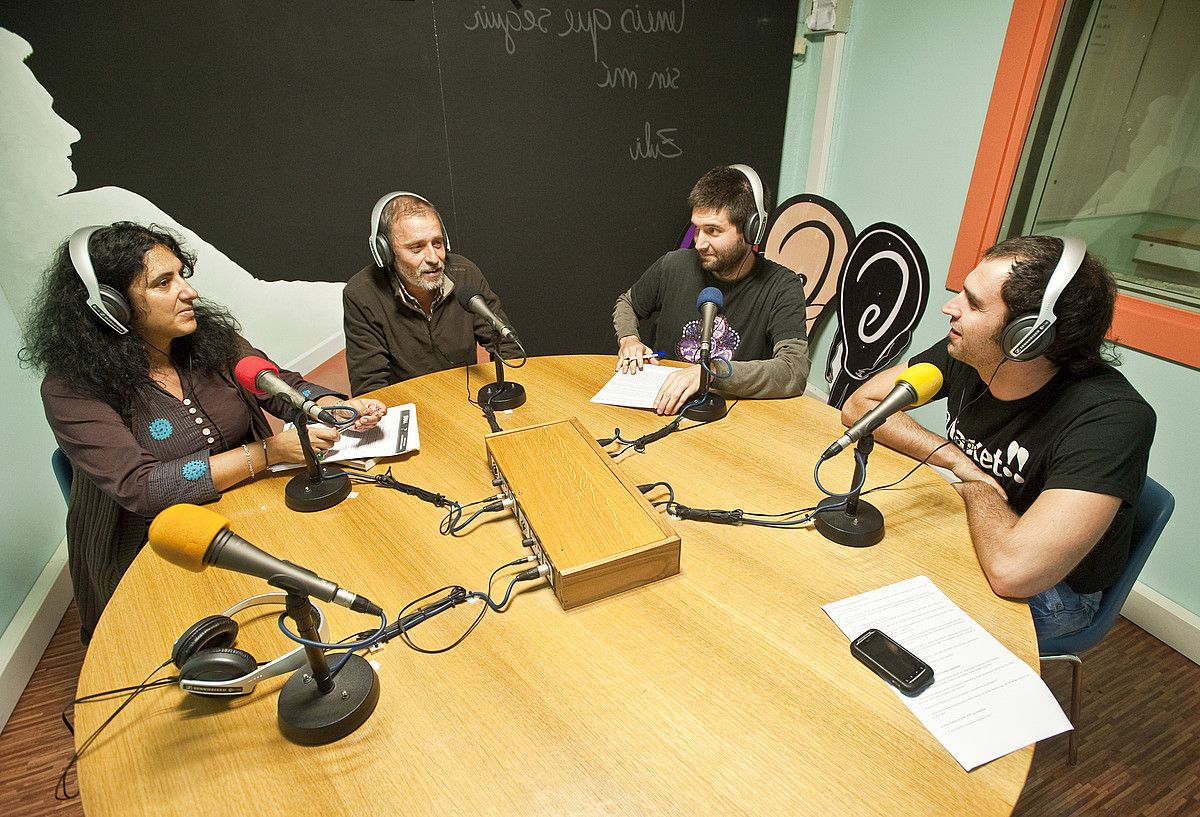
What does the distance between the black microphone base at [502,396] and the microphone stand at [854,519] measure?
927mm

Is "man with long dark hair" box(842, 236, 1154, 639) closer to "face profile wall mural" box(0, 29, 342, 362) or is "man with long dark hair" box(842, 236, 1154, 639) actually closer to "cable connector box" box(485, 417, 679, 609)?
"cable connector box" box(485, 417, 679, 609)

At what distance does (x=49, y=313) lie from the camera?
148 centimetres

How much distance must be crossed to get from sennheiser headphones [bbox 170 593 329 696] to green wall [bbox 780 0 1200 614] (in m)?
2.61

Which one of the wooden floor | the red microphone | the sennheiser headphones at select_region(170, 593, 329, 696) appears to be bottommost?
the wooden floor

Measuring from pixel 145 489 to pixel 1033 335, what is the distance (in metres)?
1.96

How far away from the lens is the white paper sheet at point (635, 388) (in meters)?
1.84

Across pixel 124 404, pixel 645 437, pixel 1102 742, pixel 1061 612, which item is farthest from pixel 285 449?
pixel 1102 742

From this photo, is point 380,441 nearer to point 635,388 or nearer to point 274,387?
point 274,387

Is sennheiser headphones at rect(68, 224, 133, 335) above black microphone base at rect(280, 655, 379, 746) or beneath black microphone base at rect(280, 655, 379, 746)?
above

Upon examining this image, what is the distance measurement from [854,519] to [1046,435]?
49 centimetres

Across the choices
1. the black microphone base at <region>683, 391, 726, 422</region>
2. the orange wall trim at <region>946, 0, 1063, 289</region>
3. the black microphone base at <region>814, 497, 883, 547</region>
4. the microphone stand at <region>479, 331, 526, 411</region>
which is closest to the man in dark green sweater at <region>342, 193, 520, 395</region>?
the microphone stand at <region>479, 331, 526, 411</region>

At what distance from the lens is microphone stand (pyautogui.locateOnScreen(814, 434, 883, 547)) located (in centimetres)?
123

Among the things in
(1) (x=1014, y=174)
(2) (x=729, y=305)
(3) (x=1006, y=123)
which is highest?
(3) (x=1006, y=123)

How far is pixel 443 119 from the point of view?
2.62 meters
